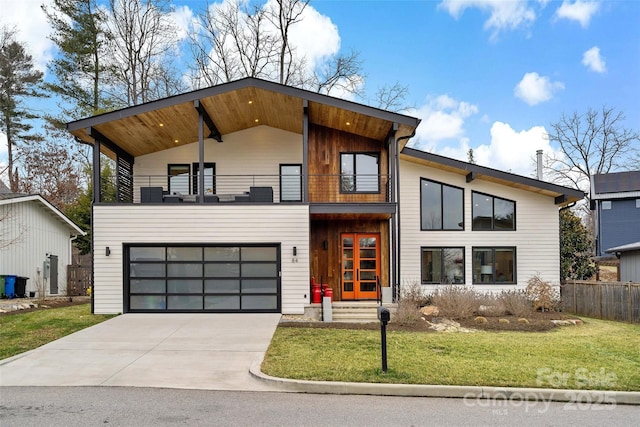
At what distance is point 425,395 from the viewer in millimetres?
5551

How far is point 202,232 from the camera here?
1212 cm

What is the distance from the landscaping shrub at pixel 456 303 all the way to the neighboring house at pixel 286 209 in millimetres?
1334

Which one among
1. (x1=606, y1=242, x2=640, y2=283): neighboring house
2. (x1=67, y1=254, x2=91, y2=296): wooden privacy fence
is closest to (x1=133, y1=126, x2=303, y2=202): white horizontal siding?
(x1=67, y1=254, x2=91, y2=296): wooden privacy fence

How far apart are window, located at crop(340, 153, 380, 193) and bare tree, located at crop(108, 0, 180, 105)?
14351 mm

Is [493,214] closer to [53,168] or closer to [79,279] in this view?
[79,279]

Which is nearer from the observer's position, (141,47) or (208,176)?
(208,176)

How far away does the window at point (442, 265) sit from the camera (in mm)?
14641

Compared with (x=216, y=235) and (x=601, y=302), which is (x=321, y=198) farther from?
(x=601, y=302)

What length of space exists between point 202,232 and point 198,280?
1358 mm

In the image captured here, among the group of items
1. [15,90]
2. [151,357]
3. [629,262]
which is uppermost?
[15,90]

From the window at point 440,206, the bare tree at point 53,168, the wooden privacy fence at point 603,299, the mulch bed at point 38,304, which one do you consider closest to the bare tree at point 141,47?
the bare tree at point 53,168

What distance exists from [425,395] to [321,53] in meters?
21.7

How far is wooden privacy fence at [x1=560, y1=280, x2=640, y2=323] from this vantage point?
1211 cm

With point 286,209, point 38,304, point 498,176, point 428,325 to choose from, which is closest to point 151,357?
point 286,209
